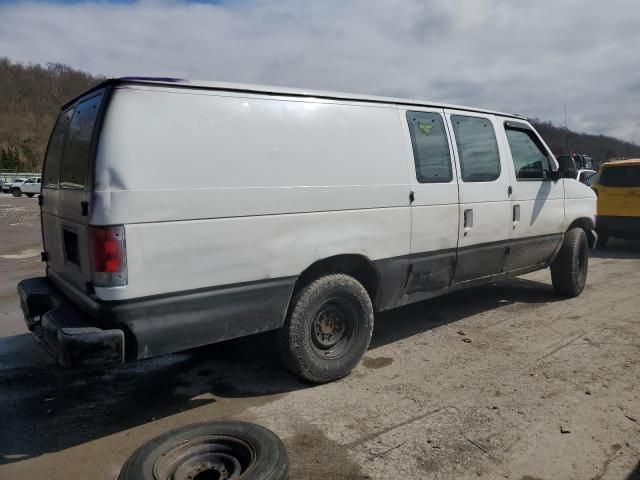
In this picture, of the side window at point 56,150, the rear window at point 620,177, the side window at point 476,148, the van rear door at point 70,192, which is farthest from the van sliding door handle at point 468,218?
the rear window at point 620,177

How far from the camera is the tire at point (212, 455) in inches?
101

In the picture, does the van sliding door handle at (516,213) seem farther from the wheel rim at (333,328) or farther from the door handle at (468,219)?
the wheel rim at (333,328)

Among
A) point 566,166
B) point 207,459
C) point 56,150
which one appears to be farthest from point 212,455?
point 566,166

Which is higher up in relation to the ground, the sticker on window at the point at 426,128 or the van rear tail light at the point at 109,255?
the sticker on window at the point at 426,128

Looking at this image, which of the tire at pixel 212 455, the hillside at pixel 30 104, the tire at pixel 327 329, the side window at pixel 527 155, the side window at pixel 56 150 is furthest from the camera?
the hillside at pixel 30 104

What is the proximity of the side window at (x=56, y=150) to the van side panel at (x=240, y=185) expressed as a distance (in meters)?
1.17

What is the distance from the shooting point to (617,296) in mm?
6520

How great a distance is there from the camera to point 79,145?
332cm

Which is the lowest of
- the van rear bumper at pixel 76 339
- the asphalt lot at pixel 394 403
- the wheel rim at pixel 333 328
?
the asphalt lot at pixel 394 403

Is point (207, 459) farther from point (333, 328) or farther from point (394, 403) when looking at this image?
point (333, 328)

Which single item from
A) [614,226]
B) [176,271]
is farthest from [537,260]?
[614,226]

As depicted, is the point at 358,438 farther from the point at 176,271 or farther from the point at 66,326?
the point at 66,326

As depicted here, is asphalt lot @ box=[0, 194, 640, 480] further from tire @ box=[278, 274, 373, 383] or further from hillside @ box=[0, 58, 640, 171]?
hillside @ box=[0, 58, 640, 171]

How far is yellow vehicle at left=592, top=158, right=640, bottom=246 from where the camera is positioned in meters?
10.1
